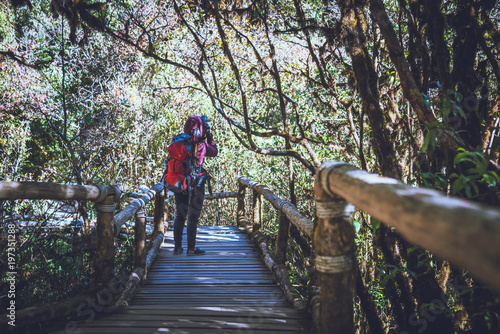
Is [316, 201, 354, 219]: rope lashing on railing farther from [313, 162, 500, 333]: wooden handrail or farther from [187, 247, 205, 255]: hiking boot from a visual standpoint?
[187, 247, 205, 255]: hiking boot

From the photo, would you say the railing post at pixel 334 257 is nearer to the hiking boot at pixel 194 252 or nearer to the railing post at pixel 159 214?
the hiking boot at pixel 194 252

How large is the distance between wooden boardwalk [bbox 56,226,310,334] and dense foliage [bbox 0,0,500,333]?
0.73m

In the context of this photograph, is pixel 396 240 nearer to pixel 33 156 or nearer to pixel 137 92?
pixel 137 92

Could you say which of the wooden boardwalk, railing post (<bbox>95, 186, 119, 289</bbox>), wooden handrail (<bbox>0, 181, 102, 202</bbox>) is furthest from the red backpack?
wooden handrail (<bbox>0, 181, 102, 202</bbox>)

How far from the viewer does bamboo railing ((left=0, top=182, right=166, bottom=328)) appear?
2045 millimetres

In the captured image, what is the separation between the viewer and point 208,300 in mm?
3008

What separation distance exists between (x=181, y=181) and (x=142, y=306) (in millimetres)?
1637

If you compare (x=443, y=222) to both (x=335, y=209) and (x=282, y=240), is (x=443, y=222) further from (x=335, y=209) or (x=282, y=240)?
(x=282, y=240)

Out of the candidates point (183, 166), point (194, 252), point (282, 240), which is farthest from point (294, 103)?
point (194, 252)

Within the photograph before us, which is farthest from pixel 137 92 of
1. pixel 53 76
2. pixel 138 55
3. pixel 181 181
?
pixel 181 181

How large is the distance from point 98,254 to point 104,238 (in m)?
0.12

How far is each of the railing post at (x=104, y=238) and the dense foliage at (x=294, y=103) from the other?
49 centimetres

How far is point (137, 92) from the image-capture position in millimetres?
9258

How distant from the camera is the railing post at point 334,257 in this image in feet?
5.47
